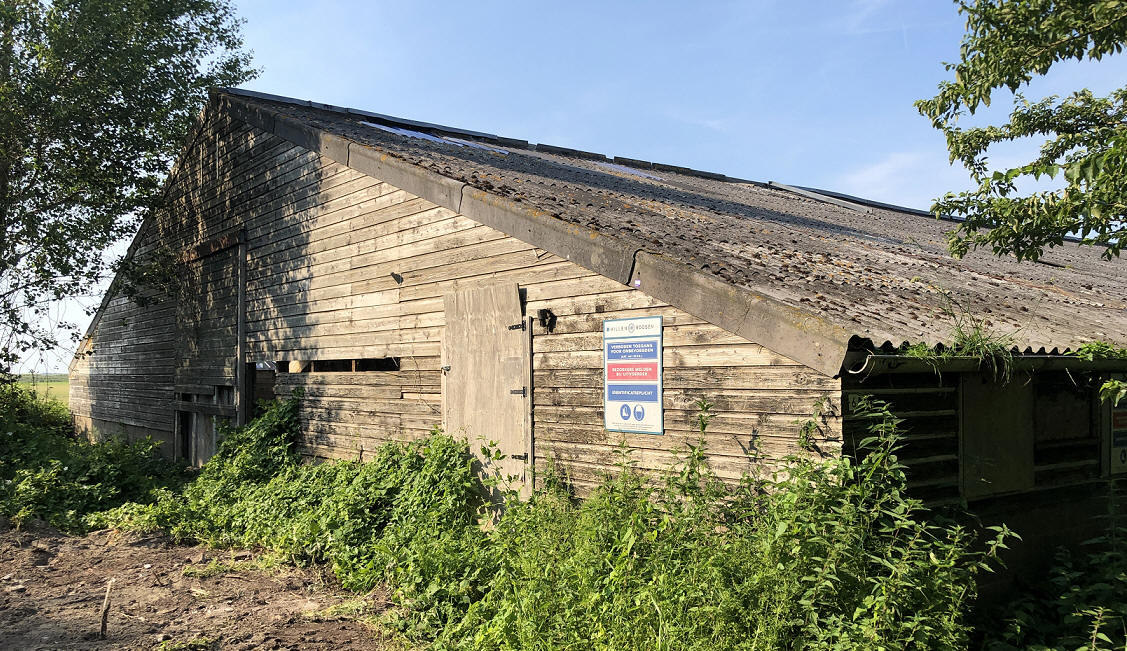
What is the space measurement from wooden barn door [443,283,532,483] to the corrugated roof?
1104 mm

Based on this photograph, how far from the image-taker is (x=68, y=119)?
14305mm

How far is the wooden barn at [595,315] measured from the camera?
5.45 meters

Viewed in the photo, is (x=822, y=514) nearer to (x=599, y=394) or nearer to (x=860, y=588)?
(x=860, y=588)

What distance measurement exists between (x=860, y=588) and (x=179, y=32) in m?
18.4

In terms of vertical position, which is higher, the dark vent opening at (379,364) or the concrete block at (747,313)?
the concrete block at (747,313)

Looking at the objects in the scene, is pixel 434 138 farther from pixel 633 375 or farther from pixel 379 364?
pixel 633 375

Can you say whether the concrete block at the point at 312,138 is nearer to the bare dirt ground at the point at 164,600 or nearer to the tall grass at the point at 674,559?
the tall grass at the point at 674,559

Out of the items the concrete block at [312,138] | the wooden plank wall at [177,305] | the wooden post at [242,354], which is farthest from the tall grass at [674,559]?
the wooden plank wall at [177,305]

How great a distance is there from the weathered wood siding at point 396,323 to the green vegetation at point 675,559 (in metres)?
0.34

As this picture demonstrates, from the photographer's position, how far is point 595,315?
663 cm

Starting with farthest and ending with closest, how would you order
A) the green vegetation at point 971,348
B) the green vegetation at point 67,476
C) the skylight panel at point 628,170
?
the skylight panel at point 628,170
the green vegetation at point 67,476
the green vegetation at point 971,348

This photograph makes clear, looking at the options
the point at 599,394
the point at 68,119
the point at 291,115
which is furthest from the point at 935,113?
the point at 68,119

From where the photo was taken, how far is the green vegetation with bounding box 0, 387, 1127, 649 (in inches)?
166

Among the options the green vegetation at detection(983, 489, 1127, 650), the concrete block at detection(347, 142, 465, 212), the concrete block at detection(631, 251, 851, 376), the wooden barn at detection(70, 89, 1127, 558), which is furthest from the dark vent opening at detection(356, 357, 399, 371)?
the green vegetation at detection(983, 489, 1127, 650)
